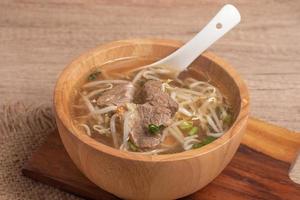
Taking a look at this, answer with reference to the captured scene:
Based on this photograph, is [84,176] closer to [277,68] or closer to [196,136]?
[196,136]

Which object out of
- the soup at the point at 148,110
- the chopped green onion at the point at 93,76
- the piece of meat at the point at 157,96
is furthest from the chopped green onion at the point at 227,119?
the chopped green onion at the point at 93,76

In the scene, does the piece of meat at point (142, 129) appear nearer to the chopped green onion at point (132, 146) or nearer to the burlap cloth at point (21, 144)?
the chopped green onion at point (132, 146)

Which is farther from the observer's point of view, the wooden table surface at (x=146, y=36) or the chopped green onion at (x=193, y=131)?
the wooden table surface at (x=146, y=36)

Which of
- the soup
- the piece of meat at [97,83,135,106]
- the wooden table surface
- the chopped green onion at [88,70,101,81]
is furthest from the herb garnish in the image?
the wooden table surface

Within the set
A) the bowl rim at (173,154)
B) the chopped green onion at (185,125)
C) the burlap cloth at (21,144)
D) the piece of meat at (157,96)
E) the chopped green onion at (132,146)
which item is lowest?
the burlap cloth at (21,144)

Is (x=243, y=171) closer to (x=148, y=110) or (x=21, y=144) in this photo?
(x=148, y=110)

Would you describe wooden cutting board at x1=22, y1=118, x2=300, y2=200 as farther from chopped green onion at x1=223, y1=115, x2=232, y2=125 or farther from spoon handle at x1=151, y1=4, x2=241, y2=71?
spoon handle at x1=151, y1=4, x2=241, y2=71
